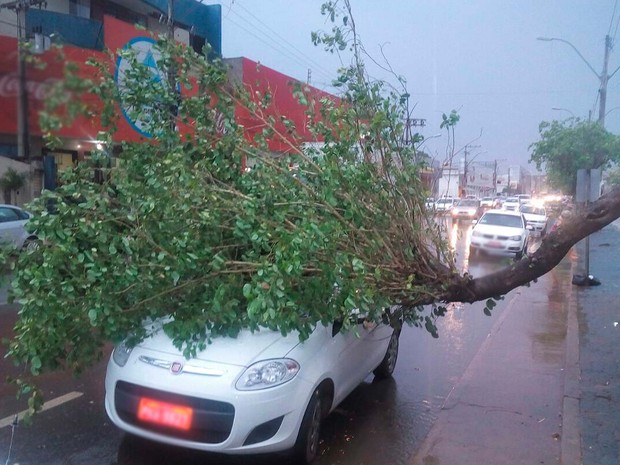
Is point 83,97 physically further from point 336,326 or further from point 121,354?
point 336,326

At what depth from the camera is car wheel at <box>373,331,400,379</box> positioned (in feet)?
21.5

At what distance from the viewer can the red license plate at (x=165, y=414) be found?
412cm

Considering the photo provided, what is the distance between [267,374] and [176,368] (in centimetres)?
63

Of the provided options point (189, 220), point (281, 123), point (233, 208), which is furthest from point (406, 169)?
point (189, 220)

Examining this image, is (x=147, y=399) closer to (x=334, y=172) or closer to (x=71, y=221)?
(x=71, y=221)

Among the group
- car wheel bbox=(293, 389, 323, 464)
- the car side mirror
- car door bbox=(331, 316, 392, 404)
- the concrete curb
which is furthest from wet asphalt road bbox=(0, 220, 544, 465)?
the concrete curb

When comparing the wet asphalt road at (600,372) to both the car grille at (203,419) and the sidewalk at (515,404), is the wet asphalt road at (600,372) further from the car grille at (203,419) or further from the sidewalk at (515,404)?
the car grille at (203,419)

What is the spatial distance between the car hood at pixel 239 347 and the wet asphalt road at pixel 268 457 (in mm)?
856

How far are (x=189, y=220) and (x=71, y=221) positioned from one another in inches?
33.3

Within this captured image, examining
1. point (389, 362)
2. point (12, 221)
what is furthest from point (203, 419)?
point (12, 221)

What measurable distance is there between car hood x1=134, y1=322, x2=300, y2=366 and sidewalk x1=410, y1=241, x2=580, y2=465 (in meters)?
1.32

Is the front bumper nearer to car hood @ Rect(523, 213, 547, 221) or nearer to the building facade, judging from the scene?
the building facade

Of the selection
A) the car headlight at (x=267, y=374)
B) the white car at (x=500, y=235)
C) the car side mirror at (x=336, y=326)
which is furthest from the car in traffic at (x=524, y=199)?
the car headlight at (x=267, y=374)

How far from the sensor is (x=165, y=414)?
13.7ft
